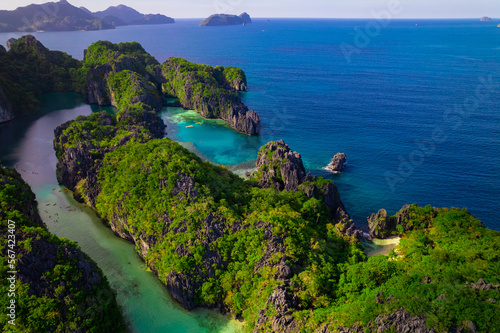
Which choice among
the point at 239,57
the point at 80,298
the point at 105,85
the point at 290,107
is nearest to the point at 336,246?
the point at 80,298

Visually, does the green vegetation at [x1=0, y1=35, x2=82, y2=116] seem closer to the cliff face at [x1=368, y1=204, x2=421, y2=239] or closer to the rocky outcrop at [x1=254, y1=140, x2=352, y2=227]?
the rocky outcrop at [x1=254, y1=140, x2=352, y2=227]

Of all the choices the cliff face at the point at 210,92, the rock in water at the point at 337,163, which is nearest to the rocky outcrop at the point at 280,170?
the rock in water at the point at 337,163

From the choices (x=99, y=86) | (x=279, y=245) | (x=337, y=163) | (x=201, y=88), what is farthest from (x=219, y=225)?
(x=99, y=86)

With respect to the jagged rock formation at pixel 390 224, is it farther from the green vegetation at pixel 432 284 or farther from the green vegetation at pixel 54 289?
the green vegetation at pixel 54 289

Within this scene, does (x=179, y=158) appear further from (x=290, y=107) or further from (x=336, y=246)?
(x=290, y=107)

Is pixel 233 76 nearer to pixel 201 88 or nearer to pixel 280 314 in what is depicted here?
pixel 201 88
